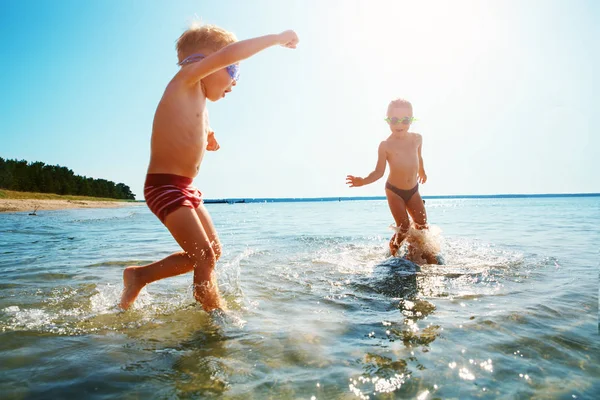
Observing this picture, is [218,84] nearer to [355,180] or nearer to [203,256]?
[203,256]

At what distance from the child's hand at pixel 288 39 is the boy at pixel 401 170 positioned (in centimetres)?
335

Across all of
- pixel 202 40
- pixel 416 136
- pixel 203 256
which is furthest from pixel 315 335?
pixel 416 136

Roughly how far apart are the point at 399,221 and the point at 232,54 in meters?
4.19

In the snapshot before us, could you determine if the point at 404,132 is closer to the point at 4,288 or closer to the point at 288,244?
the point at 288,244

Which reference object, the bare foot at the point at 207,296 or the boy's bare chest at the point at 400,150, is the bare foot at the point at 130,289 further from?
the boy's bare chest at the point at 400,150

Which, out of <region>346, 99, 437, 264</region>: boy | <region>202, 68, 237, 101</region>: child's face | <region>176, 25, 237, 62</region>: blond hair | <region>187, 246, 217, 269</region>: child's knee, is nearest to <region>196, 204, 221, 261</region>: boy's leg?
<region>187, 246, 217, 269</region>: child's knee

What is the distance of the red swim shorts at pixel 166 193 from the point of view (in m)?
3.07

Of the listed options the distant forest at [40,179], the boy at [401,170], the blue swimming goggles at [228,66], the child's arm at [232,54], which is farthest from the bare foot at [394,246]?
the distant forest at [40,179]

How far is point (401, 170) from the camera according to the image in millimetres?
6305

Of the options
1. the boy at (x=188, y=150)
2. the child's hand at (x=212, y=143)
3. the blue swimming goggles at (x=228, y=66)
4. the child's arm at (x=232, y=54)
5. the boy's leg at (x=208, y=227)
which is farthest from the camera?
the child's hand at (x=212, y=143)

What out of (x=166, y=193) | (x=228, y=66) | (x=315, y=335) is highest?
(x=228, y=66)

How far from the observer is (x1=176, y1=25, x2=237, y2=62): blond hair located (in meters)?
3.31

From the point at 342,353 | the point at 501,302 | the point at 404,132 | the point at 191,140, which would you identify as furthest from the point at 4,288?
the point at 404,132

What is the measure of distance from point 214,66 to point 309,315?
199cm
